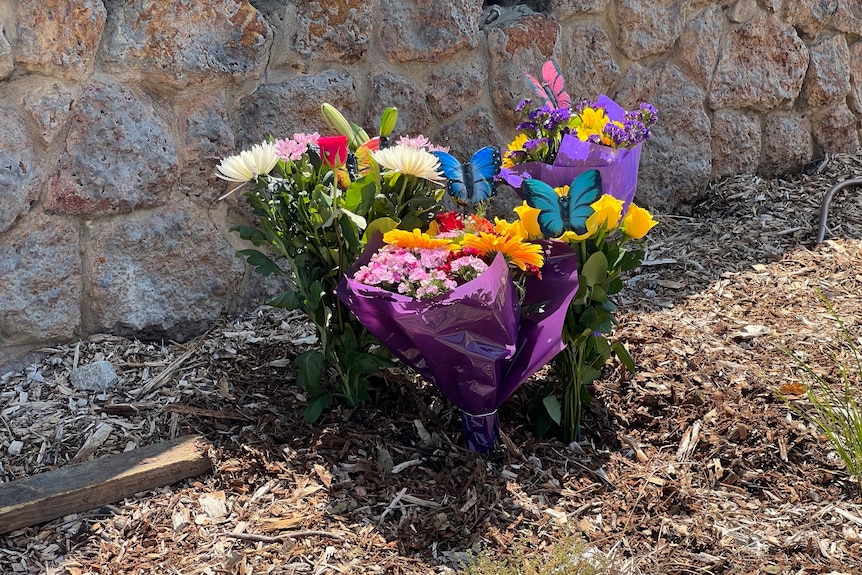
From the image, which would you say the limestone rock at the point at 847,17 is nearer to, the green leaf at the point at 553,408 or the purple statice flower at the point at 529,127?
the purple statice flower at the point at 529,127

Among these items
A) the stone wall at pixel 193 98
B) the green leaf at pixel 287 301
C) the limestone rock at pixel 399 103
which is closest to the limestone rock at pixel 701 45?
the stone wall at pixel 193 98

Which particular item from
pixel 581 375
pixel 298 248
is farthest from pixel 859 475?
pixel 298 248

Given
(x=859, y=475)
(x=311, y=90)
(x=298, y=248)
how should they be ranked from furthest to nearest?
(x=311, y=90) → (x=298, y=248) → (x=859, y=475)

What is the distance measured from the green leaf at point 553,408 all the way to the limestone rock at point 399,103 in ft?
3.95

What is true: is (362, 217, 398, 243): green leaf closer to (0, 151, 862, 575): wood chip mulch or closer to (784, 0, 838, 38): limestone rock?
(0, 151, 862, 575): wood chip mulch

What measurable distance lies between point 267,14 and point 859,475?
6.81 ft

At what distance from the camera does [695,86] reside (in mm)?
3693

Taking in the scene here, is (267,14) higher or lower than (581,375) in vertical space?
higher

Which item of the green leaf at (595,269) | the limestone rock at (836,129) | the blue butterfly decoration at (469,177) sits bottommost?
the limestone rock at (836,129)

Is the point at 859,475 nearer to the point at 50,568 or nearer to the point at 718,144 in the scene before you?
the point at 50,568

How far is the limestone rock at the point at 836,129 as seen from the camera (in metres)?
4.16

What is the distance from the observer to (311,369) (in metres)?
2.16

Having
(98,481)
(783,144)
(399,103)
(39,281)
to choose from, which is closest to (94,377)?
(39,281)

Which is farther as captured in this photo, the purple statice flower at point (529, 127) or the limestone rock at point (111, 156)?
the limestone rock at point (111, 156)
